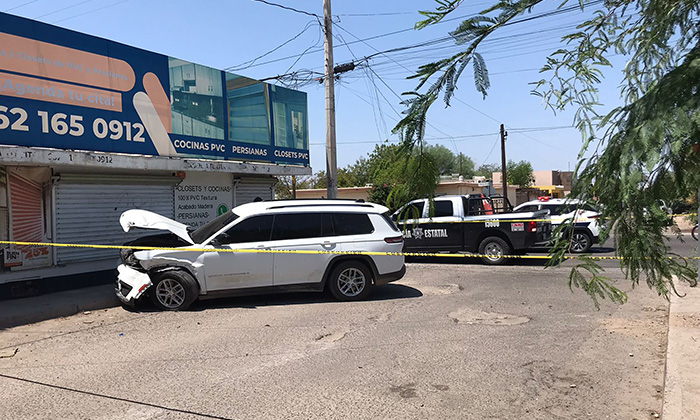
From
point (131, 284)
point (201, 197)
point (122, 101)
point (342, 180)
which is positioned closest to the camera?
point (131, 284)

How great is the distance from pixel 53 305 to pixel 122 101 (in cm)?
440

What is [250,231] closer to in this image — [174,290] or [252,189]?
[174,290]

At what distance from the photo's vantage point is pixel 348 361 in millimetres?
6168

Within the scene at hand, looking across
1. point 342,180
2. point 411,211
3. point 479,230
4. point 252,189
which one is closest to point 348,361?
point 411,211

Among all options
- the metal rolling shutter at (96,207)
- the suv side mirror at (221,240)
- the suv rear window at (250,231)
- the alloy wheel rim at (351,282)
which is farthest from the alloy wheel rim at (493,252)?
the metal rolling shutter at (96,207)

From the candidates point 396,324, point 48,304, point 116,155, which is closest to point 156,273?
point 48,304

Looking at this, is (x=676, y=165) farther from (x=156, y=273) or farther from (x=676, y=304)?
(x=156, y=273)

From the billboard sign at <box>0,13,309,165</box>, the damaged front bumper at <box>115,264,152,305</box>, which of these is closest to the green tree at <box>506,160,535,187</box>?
the billboard sign at <box>0,13,309,165</box>

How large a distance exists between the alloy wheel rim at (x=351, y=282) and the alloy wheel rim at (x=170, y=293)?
270 centimetres

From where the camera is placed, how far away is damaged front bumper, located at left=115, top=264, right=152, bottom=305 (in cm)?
880

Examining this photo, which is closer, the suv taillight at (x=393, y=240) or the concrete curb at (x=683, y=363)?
the concrete curb at (x=683, y=363)

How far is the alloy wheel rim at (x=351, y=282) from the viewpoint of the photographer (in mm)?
9734

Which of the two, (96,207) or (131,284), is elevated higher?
(96,207)

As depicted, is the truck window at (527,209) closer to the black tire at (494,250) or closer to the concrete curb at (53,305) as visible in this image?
the black tire at (494,250)
